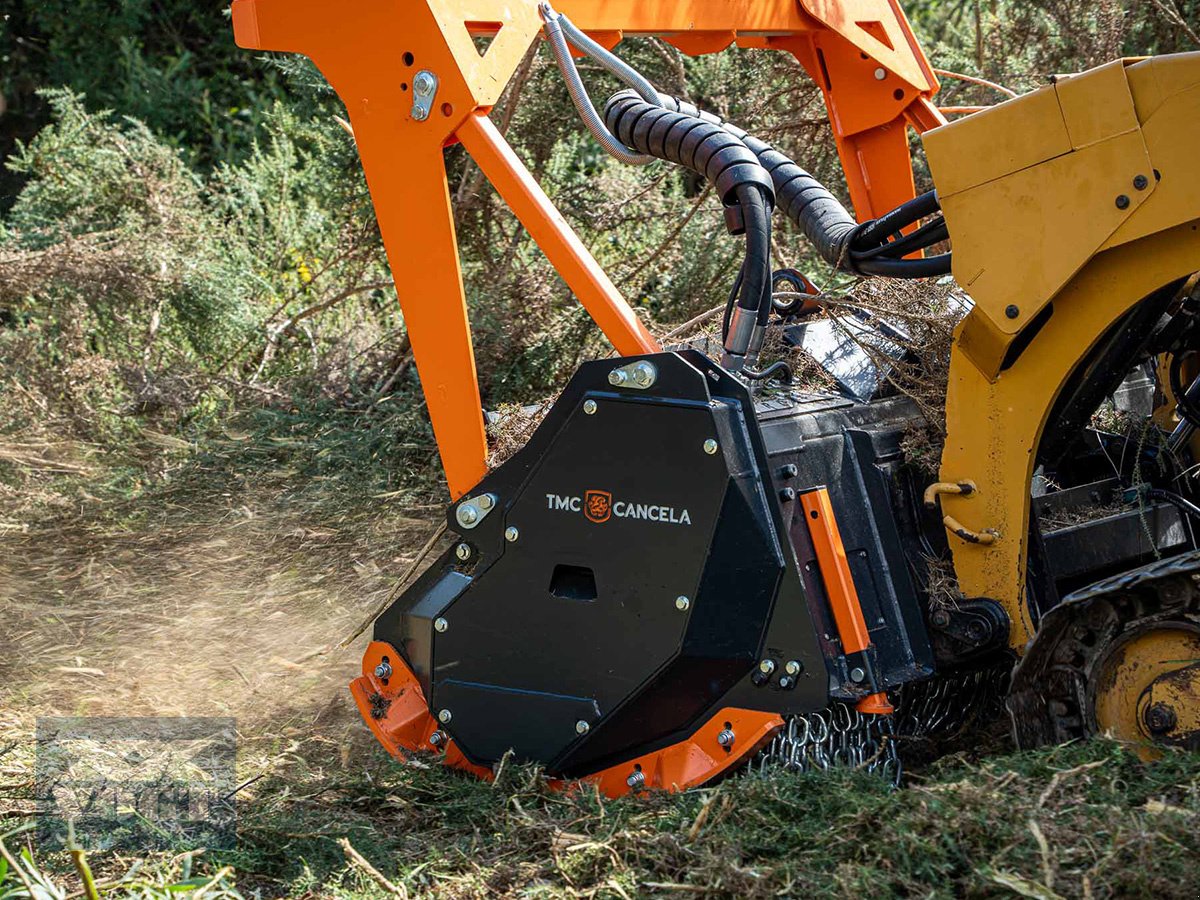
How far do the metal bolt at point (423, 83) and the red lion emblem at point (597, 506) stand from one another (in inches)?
40.4

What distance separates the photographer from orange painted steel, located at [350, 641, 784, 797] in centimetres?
308

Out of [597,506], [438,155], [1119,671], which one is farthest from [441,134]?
[1119,671]

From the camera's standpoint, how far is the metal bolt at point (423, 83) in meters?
3.31

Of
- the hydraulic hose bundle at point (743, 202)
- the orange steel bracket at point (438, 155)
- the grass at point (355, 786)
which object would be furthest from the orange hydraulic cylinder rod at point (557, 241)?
the grass at point (355, 786)

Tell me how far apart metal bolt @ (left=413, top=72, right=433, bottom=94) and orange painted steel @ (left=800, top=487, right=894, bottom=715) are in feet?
4.34

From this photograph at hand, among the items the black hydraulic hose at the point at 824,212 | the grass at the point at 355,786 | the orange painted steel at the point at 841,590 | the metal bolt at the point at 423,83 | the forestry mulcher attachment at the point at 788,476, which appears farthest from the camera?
the metal bolt at the point at 423,83

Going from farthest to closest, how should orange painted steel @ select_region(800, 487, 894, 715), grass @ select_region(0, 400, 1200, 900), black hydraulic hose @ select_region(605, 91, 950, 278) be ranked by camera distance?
black hydraulic hose @ select_region(605, 91, 950, 278)
orange painted steel @ select_region(800, 487, 894, 715)
grass @ select_region(0, 400, 1200, 900)

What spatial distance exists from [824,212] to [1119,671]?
4.51ft

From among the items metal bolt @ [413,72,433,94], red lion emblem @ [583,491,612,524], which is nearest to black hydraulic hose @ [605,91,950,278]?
metal bolt @ [413,72,433,94]

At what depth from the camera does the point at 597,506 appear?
10.3 ft

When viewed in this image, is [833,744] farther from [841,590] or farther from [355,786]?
[355,786]

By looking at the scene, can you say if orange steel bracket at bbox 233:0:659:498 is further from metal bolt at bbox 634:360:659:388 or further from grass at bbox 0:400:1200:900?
grass at bbox 0:400:1200:900

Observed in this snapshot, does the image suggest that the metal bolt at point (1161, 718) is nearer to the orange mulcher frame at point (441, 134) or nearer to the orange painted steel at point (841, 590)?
A: the orange painted steel at point (841, 590)

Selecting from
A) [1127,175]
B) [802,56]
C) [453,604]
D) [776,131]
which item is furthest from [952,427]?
[776,131]
